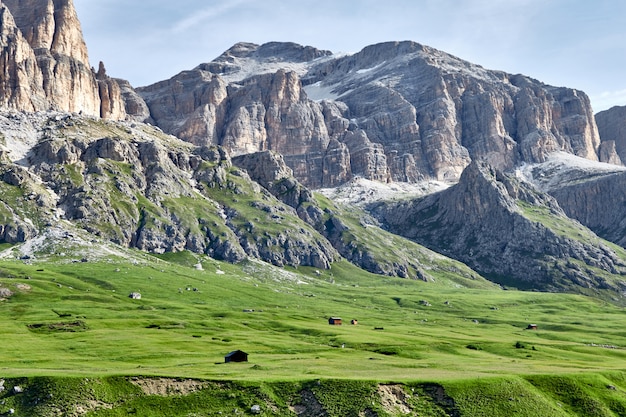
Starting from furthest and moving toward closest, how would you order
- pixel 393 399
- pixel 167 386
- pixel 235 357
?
1. pixel 235 357
2. pixel 393 399
3. pixel 167 386

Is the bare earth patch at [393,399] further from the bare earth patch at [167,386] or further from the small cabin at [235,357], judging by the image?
the small cabin at [235,357]

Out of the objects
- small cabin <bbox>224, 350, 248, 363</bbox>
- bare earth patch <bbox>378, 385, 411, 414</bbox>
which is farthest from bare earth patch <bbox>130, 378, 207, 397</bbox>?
small cabin <bbox>224, 350, 248, 363</bbox>

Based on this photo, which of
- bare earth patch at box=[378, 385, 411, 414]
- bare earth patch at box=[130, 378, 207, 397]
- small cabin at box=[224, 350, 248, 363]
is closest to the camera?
bare earth patch at box=[130, 378, 207, 397]

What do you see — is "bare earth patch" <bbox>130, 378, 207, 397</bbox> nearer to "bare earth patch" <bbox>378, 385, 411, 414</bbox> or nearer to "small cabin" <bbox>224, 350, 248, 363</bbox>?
"bare earth patch" <bbox>378, 385, 411, 414</bbox>

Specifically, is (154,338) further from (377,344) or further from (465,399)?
(465,399)

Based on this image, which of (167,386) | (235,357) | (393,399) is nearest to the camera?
(167,386)

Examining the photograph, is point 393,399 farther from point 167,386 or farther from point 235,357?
point 235,357

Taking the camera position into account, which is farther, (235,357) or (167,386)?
(235,357)

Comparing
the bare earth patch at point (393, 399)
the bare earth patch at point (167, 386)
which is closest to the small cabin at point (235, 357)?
the bare earth patch at point (167, 386)

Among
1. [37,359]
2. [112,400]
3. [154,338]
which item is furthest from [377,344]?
[112,400]

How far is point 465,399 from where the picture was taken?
9331cm

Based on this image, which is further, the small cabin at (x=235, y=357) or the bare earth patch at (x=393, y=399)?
the small cabin at (x=235, y=357)

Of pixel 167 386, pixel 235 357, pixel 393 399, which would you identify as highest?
pixel 167 386

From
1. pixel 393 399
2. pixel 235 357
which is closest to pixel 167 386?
pixel 393 399
